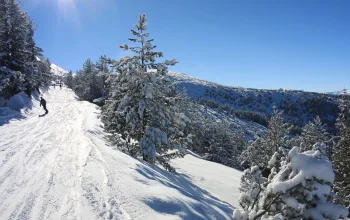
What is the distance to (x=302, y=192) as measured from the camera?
5.66m

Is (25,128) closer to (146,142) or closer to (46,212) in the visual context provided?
(146,142)

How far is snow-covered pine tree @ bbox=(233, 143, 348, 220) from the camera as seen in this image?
539cm

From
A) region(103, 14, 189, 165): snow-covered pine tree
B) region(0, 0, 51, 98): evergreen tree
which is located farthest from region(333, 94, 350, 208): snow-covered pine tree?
region(0, 0, 51, 98): evergreen tree

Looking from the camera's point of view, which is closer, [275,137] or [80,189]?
[80,189]

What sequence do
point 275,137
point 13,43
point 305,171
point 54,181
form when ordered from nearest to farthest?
point 305,171 → point 54,181 → point 13,43 → point 275,137

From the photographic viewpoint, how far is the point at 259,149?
37.5m

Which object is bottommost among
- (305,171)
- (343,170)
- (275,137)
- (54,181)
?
(54,181)

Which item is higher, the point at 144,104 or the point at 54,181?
the point at 144,104

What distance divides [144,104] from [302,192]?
34.9 ft

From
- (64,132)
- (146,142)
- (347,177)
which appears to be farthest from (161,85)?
(347,177)

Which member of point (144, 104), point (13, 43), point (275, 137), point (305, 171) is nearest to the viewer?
point (305, 171)

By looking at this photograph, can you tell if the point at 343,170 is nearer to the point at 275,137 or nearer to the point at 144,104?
the point at 275,137

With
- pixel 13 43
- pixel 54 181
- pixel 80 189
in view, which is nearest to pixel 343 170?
pixel 80 189

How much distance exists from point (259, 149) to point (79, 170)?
32.3 meters
